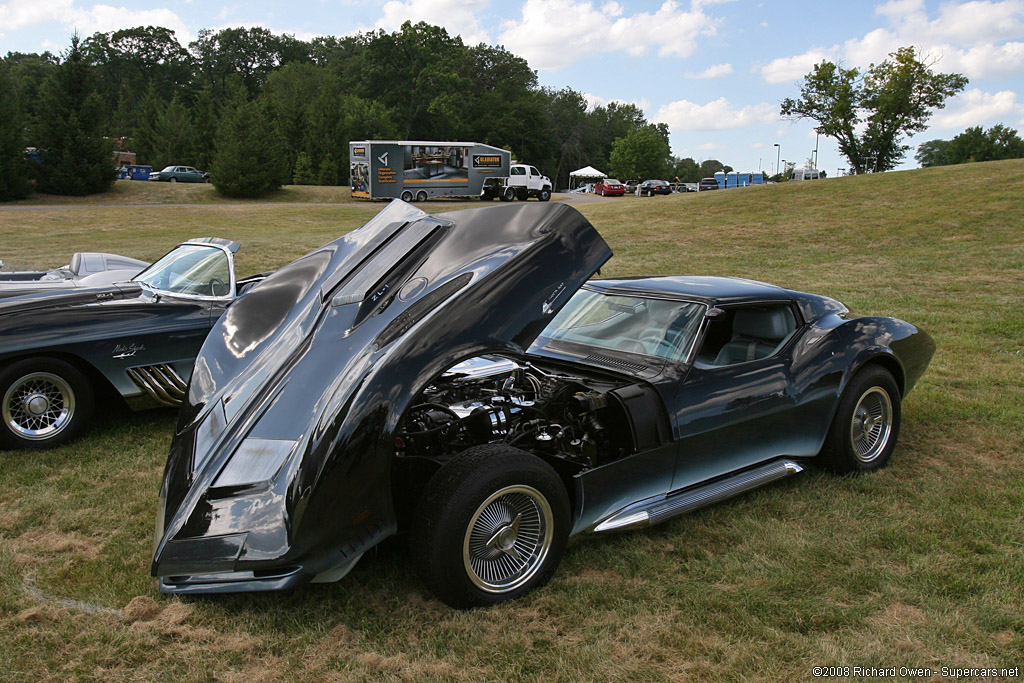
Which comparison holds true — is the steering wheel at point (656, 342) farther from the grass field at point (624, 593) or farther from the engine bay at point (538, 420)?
the grass field at point (624, 593)

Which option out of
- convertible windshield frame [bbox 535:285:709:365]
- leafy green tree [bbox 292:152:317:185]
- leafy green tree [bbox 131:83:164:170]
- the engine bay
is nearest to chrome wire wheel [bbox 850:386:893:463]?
convertible windshield frame [bbox 535:285:709:365]

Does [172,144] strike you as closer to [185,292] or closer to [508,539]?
[185,292]

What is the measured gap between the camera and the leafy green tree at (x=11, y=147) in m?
29.7

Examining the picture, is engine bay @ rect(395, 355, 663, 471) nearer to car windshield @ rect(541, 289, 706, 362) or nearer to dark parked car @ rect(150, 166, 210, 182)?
car windshield @ rect(541, 289, 706, 362)

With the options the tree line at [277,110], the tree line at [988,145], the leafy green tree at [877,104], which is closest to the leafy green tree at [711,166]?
the tree line at [277,110]

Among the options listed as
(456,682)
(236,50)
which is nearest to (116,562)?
(456,682)

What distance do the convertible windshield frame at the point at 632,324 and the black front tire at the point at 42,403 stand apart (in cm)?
335

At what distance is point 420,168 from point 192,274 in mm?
31749

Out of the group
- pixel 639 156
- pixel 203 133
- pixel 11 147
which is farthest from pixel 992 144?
pixel 11 147

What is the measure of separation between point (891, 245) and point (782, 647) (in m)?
16.1

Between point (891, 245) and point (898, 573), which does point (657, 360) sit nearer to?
point (898, 573)

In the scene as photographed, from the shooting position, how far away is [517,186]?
127ft

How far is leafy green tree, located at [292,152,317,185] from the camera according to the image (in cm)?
4666

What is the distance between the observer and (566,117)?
100938 mm
